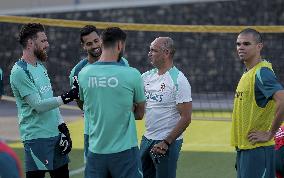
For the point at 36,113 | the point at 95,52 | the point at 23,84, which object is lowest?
the point at 36,113

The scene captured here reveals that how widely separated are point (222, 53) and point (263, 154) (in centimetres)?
1770

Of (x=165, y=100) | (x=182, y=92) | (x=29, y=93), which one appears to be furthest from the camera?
(x=165, y=100)

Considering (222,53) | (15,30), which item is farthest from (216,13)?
(15,30)

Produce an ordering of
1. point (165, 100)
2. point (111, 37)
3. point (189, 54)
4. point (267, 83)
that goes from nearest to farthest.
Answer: point (111, 37)
point (267, 83)
point (165, 100)
point (189, 54)

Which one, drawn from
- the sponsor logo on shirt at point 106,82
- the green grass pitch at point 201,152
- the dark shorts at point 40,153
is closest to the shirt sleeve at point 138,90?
the sponsor logo on shirt at point 106,82

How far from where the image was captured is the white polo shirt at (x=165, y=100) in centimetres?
880

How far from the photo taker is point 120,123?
24.4 feet

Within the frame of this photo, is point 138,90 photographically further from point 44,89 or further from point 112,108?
point 44,89

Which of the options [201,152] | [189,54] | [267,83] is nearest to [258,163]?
[267,83]

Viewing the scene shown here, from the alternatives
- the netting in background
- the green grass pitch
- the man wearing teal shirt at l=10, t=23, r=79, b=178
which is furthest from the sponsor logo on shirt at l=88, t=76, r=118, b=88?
the netting in background

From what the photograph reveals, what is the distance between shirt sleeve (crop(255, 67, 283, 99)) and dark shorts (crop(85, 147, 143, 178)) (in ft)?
4.85

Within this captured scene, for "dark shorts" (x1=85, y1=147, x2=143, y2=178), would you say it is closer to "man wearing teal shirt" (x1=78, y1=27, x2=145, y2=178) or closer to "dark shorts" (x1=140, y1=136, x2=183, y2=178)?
"man wearing teal shirt" (x1=78, y1=27, x2=145, y2=178)

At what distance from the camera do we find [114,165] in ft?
24.5

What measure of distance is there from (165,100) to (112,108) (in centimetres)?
163
